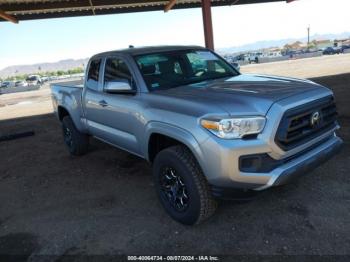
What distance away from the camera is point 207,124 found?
10.3 ft

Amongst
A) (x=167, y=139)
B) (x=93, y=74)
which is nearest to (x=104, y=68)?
(x=93, y=74)

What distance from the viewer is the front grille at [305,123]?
3.12 m

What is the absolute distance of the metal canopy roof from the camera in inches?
495

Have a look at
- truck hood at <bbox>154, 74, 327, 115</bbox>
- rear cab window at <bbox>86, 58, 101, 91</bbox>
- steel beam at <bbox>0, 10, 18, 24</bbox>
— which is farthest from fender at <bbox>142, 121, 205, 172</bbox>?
steel beam at <bbox>0, 10, 18, 24</bbox>

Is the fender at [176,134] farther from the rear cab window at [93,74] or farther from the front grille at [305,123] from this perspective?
the rear cab window at [93,74]

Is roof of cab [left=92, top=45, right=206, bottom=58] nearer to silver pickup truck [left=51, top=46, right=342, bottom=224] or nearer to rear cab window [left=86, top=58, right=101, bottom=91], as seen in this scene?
silver pickup truck [left=51, top=46, right=342, bottom=224]

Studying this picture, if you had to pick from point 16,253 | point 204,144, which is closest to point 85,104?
point 16,253

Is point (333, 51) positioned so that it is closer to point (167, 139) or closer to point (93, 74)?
point (93, 74)

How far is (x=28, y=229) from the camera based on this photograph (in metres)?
3.99

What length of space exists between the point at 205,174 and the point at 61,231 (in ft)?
6.04

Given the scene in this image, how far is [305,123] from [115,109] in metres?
2.41

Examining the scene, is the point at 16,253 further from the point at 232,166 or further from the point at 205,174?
the point at 232,166

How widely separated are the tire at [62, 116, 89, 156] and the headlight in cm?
392

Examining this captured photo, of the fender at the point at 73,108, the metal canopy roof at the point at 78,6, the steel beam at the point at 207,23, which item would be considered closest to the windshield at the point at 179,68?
the fender at the point at 73,108
